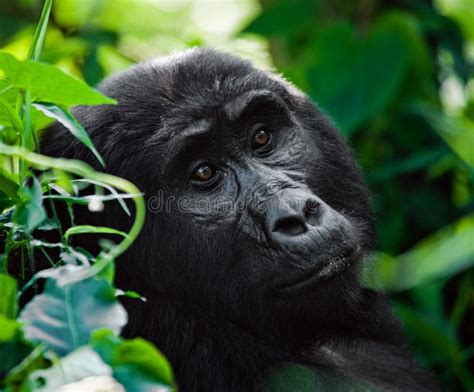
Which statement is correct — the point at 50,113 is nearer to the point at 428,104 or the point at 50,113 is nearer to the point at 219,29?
the point at 428,104

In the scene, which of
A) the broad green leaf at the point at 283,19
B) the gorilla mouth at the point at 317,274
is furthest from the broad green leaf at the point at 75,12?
the gorilla mouth at the point at 317,274

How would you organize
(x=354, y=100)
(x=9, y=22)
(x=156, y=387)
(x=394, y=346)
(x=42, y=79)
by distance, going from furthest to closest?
(x=9, y=22) < (x=354, y=100) < (x=394, y=346) < (x=42, y=79) < (x=156, y=387)

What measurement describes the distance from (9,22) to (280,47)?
76.8 inches

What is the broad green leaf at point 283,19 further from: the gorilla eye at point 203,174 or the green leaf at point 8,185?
the green leaf at point 8,185

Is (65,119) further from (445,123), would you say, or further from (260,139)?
(445,123)

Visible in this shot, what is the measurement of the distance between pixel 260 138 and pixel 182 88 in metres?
0.34

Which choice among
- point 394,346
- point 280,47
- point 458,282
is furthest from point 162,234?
point 280,47

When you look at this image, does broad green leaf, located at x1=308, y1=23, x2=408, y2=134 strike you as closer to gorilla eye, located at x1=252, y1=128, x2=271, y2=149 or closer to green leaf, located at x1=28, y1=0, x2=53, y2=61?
gorilla eye, located at x1=252, y1=128, x2=271, y2=149

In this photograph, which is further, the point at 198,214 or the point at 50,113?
the point at 198,214

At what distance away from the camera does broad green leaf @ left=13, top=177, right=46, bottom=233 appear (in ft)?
5.55

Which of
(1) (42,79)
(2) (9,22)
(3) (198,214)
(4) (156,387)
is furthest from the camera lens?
(2) (9,22)

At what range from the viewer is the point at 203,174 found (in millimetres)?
2807

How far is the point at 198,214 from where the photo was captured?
2760 millimetres

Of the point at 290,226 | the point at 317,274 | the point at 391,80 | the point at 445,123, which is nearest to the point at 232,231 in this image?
the point at 290,226
